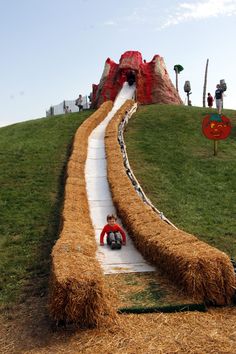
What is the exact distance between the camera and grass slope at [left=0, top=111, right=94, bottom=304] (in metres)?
11.7

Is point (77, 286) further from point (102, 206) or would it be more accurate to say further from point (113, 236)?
point (102, 206)

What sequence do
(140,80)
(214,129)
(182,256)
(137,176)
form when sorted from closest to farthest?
1. (182,256)
2. (137,176)
3. (214,129)
4. (140,80)

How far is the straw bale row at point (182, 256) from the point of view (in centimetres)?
902

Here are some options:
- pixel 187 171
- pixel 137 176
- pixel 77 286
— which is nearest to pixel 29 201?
pixel 137 176

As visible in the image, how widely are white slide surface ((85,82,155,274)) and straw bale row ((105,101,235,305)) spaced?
15.2 inches

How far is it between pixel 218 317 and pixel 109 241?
207 inches

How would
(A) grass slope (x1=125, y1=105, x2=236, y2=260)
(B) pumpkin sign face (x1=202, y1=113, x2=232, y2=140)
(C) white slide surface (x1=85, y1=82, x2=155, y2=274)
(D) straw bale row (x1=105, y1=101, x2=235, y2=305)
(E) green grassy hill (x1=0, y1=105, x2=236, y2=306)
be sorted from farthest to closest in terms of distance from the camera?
1. (B) pumpkin sign face (x1=202, y1=113, x2=232, y2=140)
2. (A) grass slope (x1=125, y1=105, x2=236, y2=260)
3. (E) green grassy hill (x1=0, y1=105, x2=236, y2=306)
4. (C) white slide surface (x1=85, y1=82, x2=155, y2=274)
5. (D) straw bale row (x1=105, y1=101, x2=235, y2=305)

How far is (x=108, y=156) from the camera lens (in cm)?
2509

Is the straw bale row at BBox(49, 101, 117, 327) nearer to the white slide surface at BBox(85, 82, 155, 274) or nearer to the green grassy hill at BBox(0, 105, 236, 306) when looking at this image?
the white slide surface at BBox(85, 82, 155, 274)

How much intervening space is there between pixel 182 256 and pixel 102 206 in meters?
8.51

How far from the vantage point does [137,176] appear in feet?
74.7

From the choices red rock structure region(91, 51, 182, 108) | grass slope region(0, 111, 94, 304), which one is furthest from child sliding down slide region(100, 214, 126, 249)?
red rock structure region(91, 51, 182, 108)

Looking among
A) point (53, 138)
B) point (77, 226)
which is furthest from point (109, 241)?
point (53, 138)

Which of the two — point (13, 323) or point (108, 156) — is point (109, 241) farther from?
point (108, 156)
